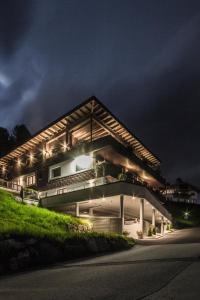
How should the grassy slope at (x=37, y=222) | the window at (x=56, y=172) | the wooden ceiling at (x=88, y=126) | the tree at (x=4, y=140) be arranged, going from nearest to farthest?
the grassy slope at (x=37, y=222), the wooden ceiling at (x=88, y=126), the window at (x=56, y=172), the tree at (x=4, y=140)

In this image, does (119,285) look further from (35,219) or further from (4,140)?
(4,140)

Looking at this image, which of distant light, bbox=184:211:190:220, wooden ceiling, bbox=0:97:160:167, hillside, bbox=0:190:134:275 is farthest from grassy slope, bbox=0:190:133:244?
distant light, bbox=184:211:190:220

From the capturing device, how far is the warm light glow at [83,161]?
3378 centimetres

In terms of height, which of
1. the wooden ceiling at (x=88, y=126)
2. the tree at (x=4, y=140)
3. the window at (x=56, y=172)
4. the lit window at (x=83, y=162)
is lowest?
the window at (x=56, y=172)

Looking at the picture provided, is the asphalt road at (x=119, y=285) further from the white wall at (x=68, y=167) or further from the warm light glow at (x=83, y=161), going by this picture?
the white wall at (x=68, y=167)

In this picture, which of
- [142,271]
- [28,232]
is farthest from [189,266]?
[28,232]

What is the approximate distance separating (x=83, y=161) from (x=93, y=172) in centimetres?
342

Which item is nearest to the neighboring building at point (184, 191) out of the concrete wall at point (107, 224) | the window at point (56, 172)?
the window at point (56, 172)

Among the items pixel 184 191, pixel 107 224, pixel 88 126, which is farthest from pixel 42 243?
pixel 184 191

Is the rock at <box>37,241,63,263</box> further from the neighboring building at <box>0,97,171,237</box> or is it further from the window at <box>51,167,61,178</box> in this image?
the window at <box>51,167,61,178</box>

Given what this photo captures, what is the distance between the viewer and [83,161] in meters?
34.8

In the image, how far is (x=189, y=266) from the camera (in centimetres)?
960

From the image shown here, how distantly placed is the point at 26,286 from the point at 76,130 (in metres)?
30.0

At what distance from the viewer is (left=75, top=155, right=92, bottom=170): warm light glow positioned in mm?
33781
